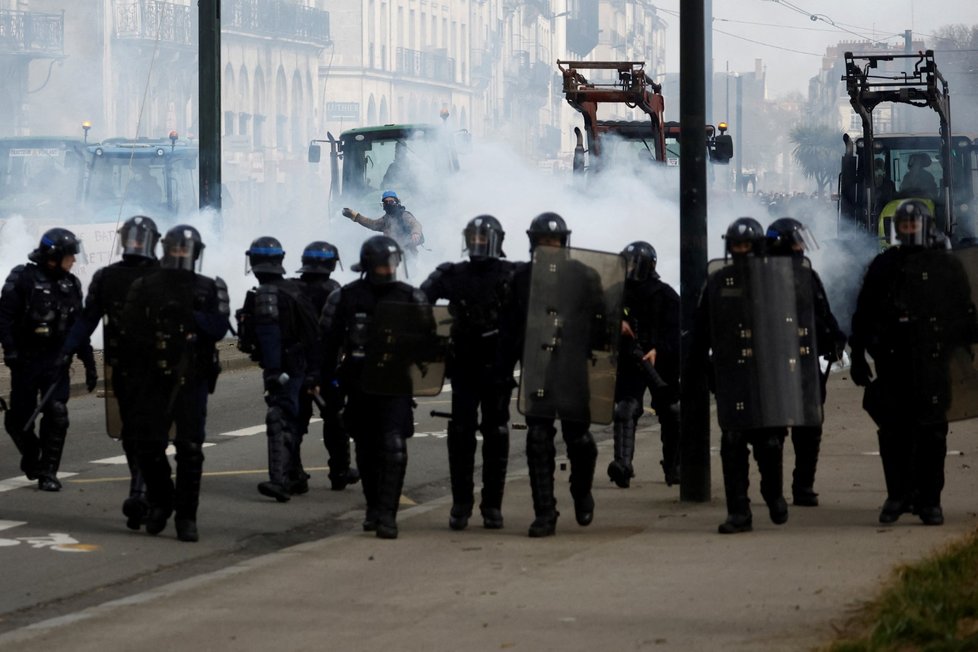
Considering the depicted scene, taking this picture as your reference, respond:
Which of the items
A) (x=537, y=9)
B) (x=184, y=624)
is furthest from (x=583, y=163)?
(x=537, y=9)

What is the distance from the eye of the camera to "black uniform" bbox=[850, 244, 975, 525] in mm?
9164

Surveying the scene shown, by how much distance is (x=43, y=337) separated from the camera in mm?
11328

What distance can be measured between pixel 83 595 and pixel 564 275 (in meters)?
2.80

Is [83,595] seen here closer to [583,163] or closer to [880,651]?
[880,651]

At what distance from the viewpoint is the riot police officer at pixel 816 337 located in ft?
31.6

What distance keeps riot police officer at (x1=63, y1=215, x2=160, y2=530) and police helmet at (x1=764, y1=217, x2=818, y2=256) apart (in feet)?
10.6

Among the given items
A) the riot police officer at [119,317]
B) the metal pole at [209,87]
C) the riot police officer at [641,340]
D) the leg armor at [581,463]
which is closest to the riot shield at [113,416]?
the riot police officer at [119,317]

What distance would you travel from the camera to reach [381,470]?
9375 millimetres

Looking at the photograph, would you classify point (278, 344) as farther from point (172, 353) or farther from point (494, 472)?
point (494, 472)

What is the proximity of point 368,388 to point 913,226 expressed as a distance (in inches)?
108

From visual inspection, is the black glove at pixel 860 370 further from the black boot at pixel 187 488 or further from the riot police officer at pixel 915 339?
the black boot at pixel 187 488

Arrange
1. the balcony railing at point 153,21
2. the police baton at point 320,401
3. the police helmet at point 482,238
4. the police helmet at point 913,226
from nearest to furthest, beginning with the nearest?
1. the police helmet at point 913,226
2. the police helmet at point 482,238
3. the police baton at point 320,401
4. the balcony railing at point 153,21

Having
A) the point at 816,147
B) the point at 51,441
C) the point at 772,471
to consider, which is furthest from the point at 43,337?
the point at 816,147

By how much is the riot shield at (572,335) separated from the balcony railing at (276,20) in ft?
153
